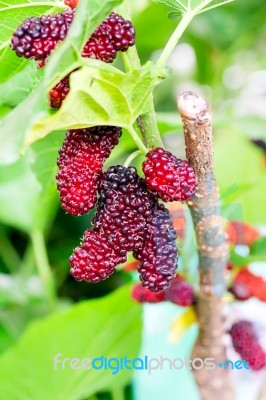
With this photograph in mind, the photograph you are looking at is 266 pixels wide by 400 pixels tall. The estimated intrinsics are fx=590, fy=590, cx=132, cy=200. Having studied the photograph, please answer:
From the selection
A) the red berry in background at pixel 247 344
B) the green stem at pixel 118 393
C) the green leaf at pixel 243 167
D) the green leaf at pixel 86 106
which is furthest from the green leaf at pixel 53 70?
the green leaf at pixel 243 167

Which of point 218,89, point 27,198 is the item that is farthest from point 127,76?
point 218,89

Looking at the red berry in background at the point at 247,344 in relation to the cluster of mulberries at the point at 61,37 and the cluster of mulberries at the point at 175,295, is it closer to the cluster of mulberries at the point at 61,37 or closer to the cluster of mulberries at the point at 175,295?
the cluster of mulberries at the point at 175,295

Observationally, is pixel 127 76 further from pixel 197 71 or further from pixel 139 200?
pixel 197 71

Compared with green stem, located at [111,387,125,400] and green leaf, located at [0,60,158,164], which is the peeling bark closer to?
green leaf, located at [0,60,158,164]

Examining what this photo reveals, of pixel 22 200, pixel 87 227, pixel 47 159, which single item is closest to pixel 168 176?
pixel 47 159

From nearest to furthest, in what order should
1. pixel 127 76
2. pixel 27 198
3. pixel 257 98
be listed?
pixel 127 76, pixel 27 198, pixel 257 98

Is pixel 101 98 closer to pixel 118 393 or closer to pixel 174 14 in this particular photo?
pixel 174 14
